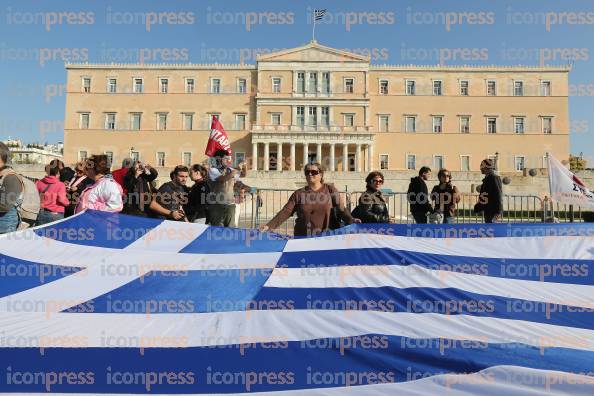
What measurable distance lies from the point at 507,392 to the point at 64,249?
9.05 ft

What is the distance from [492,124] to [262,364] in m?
42.9

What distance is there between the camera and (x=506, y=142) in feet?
127

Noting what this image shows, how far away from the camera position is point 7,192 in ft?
10.9

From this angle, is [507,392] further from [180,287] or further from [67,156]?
[67,156]

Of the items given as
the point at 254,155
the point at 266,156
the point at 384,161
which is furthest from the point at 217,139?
the point at 384,161

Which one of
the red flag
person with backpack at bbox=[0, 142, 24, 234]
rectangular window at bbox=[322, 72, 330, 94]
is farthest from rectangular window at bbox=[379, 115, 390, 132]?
person with backpack at bbox=[0, 142, 24, 234]

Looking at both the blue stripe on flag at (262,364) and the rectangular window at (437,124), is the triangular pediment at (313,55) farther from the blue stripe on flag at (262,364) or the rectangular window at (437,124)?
the blue stripe on flag at (262,364)

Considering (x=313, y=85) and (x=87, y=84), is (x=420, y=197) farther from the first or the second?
(x=87, y=84)

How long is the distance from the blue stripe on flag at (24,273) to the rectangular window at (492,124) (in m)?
42.1

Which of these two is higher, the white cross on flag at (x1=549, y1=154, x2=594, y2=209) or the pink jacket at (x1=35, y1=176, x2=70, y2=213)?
the white cross on flag at (x1=549, y1=154, x2=594, y2=209)

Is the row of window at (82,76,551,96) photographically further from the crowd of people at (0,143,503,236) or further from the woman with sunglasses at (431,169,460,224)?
the woman with sunglasses at (431,169,460,224)

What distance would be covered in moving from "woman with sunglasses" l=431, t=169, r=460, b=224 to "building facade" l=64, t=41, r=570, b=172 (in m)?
31.9

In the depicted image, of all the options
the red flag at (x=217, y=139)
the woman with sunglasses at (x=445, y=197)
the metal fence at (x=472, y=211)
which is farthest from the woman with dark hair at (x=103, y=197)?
the red flag at (x=217, y=139)

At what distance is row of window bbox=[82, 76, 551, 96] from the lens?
125 ft
